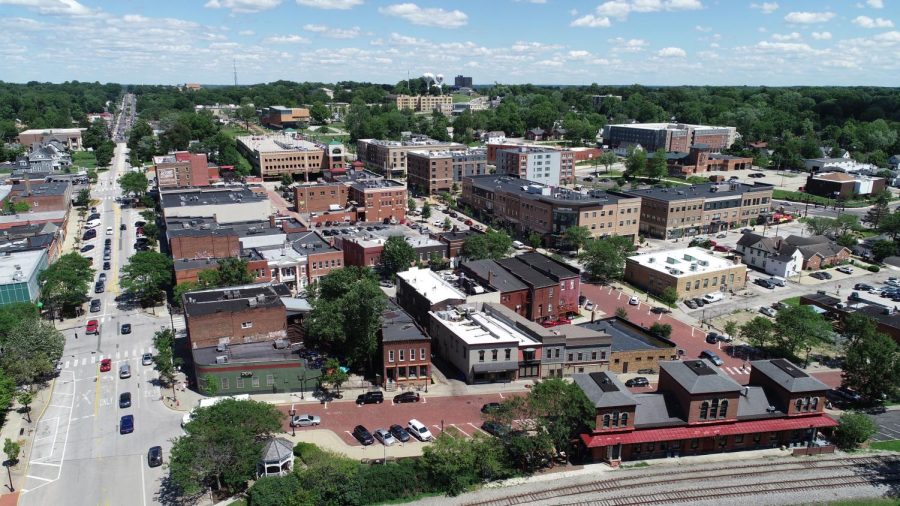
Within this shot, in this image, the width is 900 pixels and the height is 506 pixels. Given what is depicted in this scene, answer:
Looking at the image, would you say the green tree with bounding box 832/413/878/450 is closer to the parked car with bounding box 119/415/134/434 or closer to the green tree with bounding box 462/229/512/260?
the green tree with bounding box 462/229/512/260

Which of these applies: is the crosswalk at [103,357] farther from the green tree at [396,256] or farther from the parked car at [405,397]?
the green tree at [396,256]

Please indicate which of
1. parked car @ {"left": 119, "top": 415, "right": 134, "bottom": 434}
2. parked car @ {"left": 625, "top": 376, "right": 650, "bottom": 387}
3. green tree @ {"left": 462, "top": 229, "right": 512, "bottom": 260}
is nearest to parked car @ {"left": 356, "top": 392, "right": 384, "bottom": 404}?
parked car @ {"left": 119, "top": 415, "right": 134, "bottom": 434}

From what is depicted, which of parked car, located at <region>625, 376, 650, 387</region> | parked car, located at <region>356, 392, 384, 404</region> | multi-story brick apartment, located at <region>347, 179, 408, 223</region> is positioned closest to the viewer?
parked car, located at <region>356, 392, 384, 404</region>

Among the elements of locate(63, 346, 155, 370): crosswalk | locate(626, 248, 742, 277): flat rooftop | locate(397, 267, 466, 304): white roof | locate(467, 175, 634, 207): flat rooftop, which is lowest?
locate(63, 346, 155, 370): crosswalk

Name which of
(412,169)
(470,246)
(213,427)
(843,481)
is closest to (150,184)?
(412,169)

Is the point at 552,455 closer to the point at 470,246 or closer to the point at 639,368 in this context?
the point at 639,368

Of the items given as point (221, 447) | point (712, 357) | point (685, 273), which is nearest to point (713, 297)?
point (685, 273)

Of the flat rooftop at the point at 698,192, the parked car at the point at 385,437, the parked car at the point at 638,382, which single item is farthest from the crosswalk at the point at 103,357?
the flat rooftop at the point at 698,192
